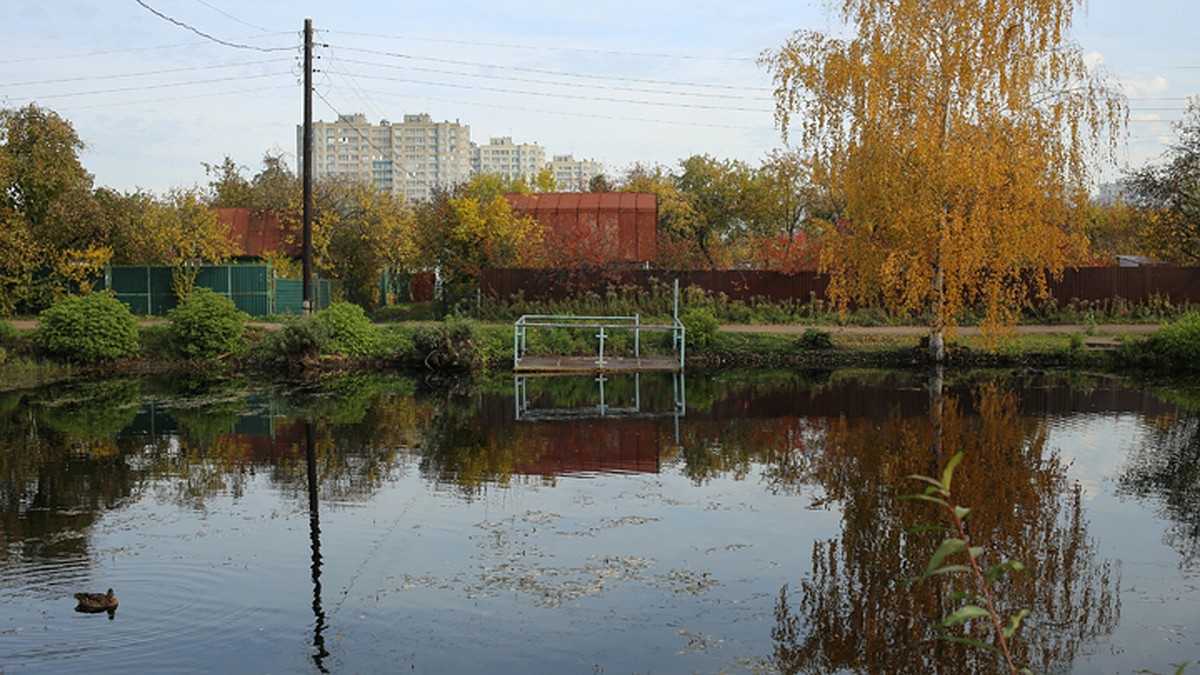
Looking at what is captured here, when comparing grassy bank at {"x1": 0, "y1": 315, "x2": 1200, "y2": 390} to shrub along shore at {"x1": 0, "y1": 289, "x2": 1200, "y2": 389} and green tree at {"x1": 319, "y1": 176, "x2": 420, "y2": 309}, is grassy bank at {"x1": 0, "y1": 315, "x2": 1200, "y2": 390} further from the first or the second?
green tree at {"x1": 319, "y1": 176, "x2": 420, "y2": 309}

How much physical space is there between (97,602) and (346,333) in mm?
22163

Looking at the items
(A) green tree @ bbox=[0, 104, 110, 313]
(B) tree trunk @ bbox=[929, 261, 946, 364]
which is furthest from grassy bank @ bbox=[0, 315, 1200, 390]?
(A) green tree @ bbox=[0, 104, 110, 313]

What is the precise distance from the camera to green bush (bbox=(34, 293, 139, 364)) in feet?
98.7

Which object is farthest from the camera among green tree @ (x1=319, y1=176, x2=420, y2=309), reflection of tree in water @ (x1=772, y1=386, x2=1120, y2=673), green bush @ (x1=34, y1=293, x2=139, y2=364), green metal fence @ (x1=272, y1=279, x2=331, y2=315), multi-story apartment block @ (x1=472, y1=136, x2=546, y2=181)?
multi-story apartment block @ (x1=472, y1=136, x2=546, y2=181)

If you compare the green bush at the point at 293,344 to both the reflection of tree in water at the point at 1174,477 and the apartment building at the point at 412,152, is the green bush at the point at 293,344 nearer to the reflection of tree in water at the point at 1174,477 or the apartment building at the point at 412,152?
the reflection of tree in water at the point at 1174,477

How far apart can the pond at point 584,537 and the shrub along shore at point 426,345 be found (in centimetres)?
842

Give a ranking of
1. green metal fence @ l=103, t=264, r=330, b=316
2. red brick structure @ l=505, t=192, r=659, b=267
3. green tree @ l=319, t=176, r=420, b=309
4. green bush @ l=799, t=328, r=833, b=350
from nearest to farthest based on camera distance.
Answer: green bush @ l=799, t=328, r=833, b=350 → green metal fence @ l=103, t=264, r=330, b=316 → red brick structure @ l=505, t=192, r=659, b=267 → green tree @ l=319, t=176, r=420, b=309

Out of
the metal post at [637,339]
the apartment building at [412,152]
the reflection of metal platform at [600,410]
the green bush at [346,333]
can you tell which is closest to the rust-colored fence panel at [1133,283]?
the metal post at [637,339]

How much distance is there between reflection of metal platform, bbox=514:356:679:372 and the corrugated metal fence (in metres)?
5.85

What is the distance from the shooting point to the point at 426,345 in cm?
3027

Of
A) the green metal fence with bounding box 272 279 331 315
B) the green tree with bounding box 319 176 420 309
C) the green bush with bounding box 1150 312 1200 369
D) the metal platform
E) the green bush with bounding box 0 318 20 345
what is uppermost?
the green tree with bounding box 319 176 420 309

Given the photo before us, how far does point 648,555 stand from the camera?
11117 mm

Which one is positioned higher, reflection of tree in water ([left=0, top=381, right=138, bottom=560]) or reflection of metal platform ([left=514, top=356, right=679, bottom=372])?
reflection of metal platform ([left=514, top=356, right=679, bottom=372])

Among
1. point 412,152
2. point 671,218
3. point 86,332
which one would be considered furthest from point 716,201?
point 412,152
